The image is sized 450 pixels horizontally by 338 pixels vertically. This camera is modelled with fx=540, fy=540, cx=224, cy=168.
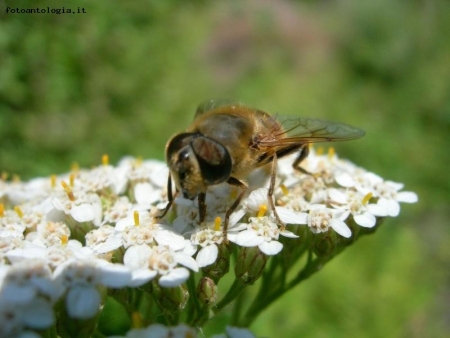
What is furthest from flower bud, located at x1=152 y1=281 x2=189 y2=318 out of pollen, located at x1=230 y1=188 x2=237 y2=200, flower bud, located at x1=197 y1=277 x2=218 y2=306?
pollen, located at x1=230 y1=188 x2=237 y2=200

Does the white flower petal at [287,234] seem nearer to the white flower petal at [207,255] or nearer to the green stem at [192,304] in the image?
the white flower petal at [207,255]

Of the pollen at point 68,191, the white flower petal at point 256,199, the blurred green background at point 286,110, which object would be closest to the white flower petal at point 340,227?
the white flower petal at point 256,199

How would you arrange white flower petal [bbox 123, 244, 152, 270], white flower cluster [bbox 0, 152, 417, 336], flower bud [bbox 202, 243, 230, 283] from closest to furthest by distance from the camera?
white flower cluster [bbox 0, 152, 417, 336] → white flower petal [bbox 123, 244, 152, 270] → flower bud [bbox 202, 243, 230, 283]

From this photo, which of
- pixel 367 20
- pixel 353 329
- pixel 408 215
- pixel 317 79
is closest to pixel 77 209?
pixel 353 329

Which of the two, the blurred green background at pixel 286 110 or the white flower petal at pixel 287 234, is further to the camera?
the blurred green background at pixel 286 110

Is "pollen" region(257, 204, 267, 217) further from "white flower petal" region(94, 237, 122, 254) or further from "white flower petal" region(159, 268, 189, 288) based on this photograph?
"white flower petal" region(94, 237, 122, 254)

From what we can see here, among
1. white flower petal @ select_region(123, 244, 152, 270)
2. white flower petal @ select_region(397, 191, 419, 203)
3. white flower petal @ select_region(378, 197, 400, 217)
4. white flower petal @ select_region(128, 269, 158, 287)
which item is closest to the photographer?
white flower petal @ select_region(128, 269, 158, 287)

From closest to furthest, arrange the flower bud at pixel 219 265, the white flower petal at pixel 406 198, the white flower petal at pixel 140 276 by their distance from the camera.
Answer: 1. the white flower petal at pixel 140 276
2. the flower bud at pixel 219 265
3. the white flower petal at pixel 406 198
